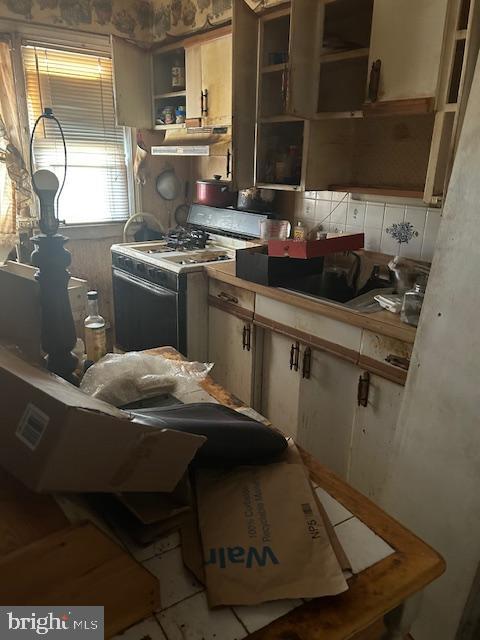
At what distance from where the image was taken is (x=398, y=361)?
171cm

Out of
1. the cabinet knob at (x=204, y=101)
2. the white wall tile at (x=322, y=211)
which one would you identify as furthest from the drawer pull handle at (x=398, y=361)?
the cabinet knob at (x=204, y=101)

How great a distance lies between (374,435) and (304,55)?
66.7 inches

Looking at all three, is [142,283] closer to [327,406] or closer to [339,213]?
[339,213]

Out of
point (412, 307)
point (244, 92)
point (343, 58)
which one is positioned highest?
point (343, 58)

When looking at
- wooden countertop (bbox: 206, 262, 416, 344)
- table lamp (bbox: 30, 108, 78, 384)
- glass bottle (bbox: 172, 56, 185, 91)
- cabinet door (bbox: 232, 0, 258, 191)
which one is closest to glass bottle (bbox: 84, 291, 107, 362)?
table lamp (bbox: 30, 108, 78, 384)

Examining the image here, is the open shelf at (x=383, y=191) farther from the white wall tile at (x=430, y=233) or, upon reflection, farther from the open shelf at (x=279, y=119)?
Answer: the open shelf at (x=279, y=119)

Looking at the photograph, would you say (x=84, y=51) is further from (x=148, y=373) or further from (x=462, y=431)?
(x=462, y=431)

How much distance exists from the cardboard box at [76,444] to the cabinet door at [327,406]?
4.25 ft

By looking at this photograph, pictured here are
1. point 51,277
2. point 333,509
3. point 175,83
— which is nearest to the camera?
point 333,509

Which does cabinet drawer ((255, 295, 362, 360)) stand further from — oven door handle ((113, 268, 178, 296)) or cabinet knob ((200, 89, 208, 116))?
cabinet knob ((200, 89, 208, 116))

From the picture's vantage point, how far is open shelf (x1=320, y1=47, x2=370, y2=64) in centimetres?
199

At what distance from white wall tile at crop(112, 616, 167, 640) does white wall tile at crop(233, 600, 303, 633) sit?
0.36ft

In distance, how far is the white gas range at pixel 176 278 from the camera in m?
2.58

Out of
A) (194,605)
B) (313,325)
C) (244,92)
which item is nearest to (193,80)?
(244,92)
